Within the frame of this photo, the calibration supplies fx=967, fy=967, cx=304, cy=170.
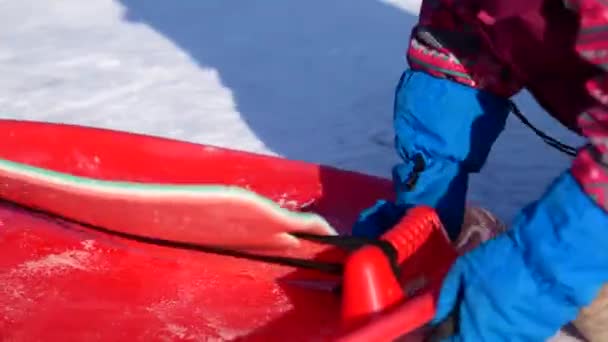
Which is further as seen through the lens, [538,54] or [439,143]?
[439,143]

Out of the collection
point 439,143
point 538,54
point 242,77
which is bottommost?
point 242,77

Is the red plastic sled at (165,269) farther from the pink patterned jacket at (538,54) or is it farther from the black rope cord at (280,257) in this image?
the pink patterned jacket at (538,54)

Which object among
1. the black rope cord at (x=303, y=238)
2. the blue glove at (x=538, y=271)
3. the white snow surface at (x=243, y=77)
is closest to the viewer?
the blue glove at (x=538, y=271)

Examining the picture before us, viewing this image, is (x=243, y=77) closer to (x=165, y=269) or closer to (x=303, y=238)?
(x=165, y=269)

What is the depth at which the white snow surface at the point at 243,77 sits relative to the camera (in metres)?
1.63

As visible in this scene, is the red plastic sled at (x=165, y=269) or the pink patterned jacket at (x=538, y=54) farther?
the red plastic sled at (x=165, y=269)

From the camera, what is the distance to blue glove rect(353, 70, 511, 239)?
116cm

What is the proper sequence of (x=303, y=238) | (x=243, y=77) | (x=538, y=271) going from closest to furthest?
(x=538, y=271) < (x=303, y=238) < (x=243, y=77)

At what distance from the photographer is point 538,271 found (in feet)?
2.75

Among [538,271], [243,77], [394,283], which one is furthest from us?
[243,77]

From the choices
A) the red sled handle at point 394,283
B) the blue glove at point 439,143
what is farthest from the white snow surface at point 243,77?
the red sled handle at point 394,283

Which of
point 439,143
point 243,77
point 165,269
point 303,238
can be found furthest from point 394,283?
point 243,77

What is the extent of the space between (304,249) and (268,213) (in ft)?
0.30

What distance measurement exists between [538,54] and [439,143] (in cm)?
20
